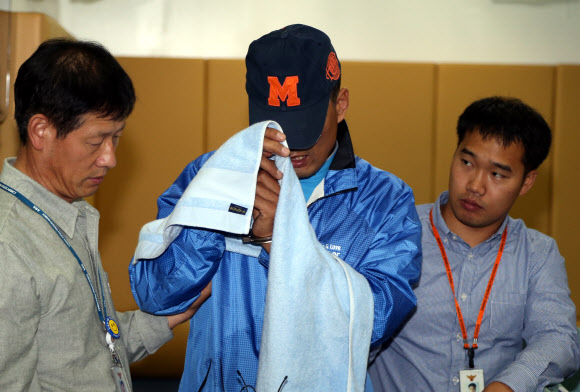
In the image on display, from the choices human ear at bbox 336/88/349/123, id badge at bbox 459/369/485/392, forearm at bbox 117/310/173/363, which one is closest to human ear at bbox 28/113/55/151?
forearm at bbox 117/310/173/363

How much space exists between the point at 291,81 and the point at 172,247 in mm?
438

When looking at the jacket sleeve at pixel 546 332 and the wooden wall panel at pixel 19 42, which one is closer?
the jacket sleeve at pixel 546 332

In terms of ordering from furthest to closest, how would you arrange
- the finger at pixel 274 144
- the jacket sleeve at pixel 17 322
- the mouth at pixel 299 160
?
the mouth at pixel 299 160
the finger at pixel 274 144
the jacket sleeve at pixel 17 322

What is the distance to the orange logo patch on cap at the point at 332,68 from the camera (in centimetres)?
130

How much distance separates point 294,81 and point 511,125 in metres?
1.02

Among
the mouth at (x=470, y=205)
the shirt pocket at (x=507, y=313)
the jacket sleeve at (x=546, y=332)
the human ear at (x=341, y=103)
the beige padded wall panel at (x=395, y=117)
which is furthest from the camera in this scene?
the beige padded wall panel at (x=395, y=117)

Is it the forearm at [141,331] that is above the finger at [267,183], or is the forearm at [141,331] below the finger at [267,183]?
below

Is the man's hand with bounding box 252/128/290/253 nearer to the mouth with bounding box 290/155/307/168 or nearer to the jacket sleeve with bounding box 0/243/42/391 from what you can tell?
the mouth with bounding box 290/155/307/168

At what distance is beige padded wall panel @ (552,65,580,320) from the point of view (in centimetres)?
342

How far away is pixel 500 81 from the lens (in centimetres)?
343

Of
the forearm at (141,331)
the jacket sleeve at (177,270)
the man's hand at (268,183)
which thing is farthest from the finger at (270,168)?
the forearm at (141,331)

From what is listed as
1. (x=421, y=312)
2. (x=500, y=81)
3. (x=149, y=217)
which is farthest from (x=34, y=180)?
(x=500, y=81)

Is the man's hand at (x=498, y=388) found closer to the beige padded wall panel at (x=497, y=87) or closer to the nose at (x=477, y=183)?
the nose at (x=477, y=183)

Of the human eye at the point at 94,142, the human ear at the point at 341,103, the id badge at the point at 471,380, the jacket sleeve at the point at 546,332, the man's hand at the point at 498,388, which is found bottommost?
the id badge at the point at 471,380
